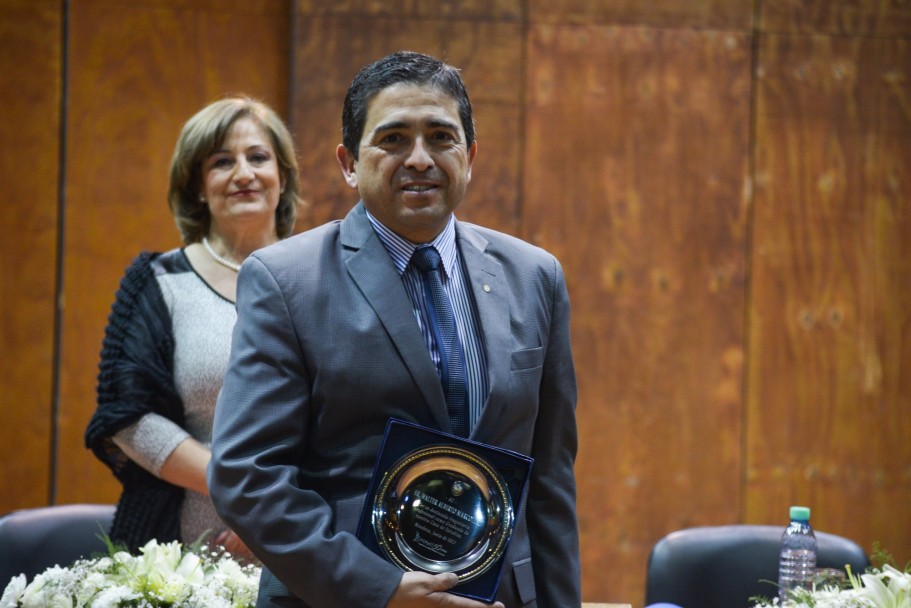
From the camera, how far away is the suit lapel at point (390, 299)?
5.10 ft

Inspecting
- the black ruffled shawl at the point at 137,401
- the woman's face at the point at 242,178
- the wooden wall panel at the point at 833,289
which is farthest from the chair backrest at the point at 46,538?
the wooden wall panel at the point at 833,289

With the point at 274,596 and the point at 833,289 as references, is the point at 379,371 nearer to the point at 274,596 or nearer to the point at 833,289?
the point at 274,596

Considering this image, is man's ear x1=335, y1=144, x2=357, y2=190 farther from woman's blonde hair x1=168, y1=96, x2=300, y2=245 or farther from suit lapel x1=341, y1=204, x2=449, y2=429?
woman's blonde hair x1=168, y1=96, x2=300, y2=245

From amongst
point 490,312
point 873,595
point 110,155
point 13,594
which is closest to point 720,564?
point 873,595

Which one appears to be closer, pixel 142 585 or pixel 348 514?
pixel 348 514

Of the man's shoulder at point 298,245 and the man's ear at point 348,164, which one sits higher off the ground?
the man's ear at point 348,164

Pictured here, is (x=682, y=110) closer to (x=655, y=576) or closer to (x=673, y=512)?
(x=673, y=512)

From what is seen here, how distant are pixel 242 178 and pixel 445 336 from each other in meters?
1.16

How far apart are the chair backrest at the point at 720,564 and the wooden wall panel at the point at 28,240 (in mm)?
2518

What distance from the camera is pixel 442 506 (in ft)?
4.85

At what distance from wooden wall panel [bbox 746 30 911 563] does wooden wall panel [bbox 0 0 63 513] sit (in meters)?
2.74

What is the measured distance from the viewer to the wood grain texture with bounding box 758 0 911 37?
4.19 metres

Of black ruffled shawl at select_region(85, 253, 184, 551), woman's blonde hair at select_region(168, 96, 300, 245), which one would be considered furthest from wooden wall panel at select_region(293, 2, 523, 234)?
black ruffled shawl at select_region(85, 253, 184, 551)

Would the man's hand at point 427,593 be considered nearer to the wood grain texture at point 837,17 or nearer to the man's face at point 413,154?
the man's face at point 413,154
